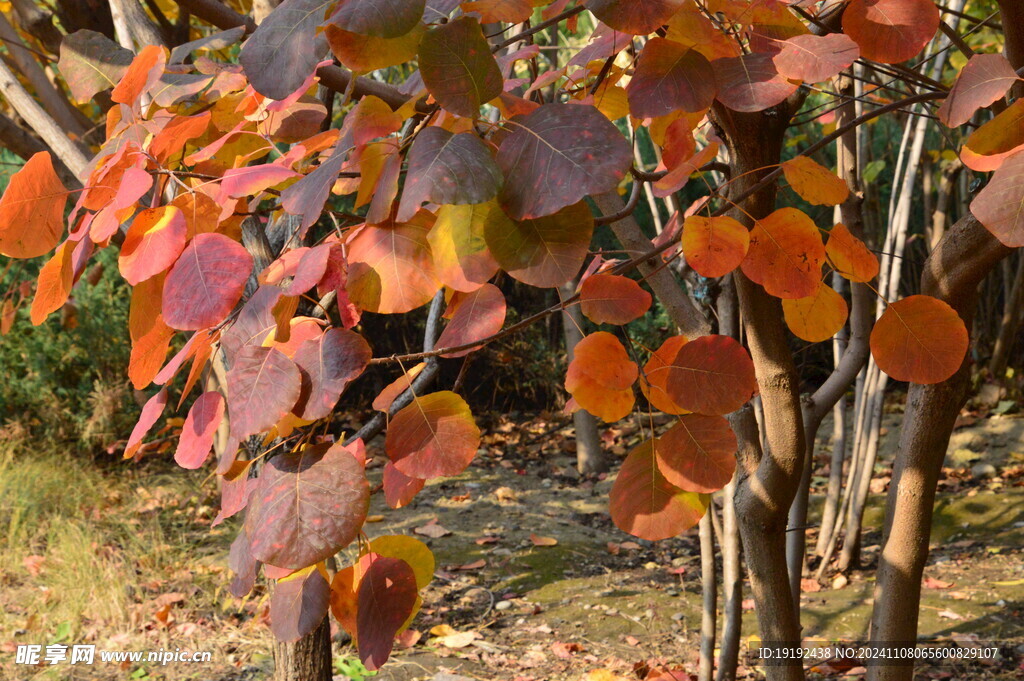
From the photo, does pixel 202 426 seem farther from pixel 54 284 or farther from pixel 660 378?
pixel 660 378

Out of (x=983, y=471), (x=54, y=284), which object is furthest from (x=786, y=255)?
(x=983, y=471)

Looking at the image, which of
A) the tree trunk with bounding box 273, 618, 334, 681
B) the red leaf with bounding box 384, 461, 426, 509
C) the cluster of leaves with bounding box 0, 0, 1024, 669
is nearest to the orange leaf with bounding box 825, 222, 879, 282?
the cluster of leaves with bounding box 0, 0, 1024, 669

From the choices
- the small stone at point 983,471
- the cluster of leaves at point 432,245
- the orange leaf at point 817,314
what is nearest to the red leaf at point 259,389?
the cluster of leaves at point 432,245

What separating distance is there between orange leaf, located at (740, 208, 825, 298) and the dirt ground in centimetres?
165

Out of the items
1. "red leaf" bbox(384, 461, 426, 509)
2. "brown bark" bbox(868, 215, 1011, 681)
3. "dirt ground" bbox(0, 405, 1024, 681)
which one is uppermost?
"red leaf" bbox(384, 461, 426, 509)

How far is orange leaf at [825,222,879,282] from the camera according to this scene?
32.2 inches

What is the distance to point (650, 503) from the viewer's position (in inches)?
30.0

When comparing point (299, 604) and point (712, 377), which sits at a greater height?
point (712, 377)

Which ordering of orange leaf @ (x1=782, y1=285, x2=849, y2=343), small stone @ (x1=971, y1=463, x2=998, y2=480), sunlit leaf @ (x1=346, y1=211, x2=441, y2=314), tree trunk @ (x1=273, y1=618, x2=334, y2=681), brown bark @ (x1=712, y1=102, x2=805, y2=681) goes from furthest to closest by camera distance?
small stone @ (x1=971, y1=463, x2=998, y2=480) → tree trunk @ (x1=273, y1=618, x2=334, y2=681) → brown bark @ (x1=712, y1=102, x2=805, y2=681) → orange leaf @ (x1=782, y1=285, x2=849, y2=343) → sunlit leaf @ (x1=346, y1=211, x2=441, y2=314)

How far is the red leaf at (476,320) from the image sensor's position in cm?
72

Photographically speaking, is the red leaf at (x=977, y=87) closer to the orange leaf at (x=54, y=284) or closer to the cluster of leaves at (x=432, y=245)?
the cluster of leaves at (x=432, y=245)

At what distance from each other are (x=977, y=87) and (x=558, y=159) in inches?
15.3

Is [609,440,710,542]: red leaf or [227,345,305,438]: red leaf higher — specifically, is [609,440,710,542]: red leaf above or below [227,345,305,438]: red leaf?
below

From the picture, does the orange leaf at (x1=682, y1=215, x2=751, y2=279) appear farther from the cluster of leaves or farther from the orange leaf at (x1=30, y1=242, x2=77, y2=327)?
the orange leaf at (x1=30, y1=242, x2=77, y2=327)
